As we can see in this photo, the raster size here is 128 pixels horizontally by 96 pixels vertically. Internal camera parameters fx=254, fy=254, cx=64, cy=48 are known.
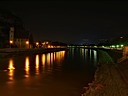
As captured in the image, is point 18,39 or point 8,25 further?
point 18,39

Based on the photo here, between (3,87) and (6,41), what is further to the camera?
(6,41)

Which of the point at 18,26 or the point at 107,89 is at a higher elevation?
the point at 18,26

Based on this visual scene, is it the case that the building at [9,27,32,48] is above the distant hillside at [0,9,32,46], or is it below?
below

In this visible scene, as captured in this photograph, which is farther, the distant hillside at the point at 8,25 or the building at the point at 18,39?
the building at the point at 18,39

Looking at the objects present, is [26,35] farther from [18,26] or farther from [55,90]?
[55,90]

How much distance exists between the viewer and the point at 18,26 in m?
118

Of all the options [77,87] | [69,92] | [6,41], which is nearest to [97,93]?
[69,92]

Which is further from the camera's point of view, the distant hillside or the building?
the building

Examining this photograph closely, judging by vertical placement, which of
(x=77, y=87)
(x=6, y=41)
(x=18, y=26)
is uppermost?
(x=18, y=26)

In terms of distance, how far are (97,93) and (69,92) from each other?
14.4ft

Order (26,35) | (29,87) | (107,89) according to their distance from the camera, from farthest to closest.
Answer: (26,35), (29,87), (107,89)

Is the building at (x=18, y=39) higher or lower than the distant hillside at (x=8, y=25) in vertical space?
lower

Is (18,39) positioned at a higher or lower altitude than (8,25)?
lower

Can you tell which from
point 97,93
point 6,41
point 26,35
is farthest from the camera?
point 26,35
